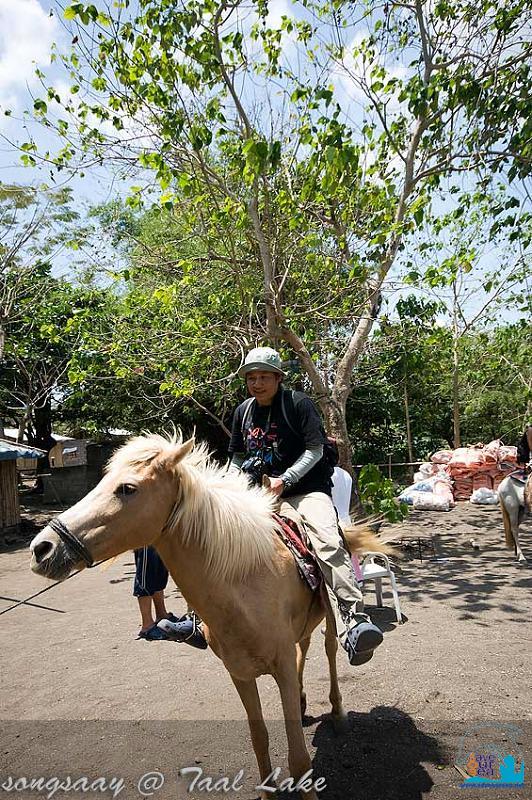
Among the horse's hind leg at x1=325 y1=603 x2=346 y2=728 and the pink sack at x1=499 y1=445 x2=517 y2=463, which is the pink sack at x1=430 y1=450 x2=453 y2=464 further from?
the horse's hind leg at x1=325 y1=603 x2=346 y2=728

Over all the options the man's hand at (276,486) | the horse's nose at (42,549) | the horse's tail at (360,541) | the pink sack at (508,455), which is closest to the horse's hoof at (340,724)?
the horse's tail at (360,541)

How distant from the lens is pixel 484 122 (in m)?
7.39

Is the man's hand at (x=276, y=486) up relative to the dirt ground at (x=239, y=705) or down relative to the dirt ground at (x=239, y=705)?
up

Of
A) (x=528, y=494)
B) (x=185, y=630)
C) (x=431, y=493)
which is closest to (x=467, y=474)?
(x=431, y=493)

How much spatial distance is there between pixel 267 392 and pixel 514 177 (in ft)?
19.1

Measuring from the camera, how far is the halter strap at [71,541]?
2.14m

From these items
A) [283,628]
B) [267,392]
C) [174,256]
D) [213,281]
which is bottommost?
[283,628]

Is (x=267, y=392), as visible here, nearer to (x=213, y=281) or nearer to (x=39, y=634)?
(x=39, y=634)

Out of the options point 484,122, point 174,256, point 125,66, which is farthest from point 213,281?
point 484,122

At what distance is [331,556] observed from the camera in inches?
117

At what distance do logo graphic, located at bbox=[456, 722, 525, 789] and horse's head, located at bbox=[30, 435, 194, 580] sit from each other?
7.27 ft

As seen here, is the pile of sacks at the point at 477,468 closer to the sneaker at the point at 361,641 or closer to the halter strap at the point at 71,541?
the sneaker at the point at 361,641

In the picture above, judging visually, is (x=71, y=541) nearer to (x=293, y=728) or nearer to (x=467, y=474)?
(x=293, y=728)

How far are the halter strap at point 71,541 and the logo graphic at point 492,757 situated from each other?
2.35 meters
